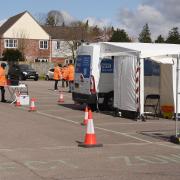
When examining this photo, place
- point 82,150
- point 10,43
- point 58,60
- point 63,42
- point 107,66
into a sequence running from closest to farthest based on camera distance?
point 82,150 → point 107,66 → point 10,43 → point 58,60 → point 63,42

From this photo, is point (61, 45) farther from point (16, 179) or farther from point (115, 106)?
point (16, 179)

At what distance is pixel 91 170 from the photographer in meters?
9.38

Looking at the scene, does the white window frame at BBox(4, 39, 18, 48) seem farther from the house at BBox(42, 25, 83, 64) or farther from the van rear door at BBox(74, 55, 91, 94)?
the van rear door at BBox(74, 55, 91, 94)

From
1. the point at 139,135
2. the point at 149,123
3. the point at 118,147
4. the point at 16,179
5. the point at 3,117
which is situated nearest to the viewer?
the point at 16,179

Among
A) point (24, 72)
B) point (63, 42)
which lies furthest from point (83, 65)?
point (63, 42)

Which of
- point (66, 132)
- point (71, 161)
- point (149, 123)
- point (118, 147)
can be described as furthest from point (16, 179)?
point (149, 123)

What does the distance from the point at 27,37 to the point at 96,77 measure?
6849 cm

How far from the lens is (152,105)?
19641mm

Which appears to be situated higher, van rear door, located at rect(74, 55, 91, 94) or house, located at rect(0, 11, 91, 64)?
house, located at rect(0, 11, 91, 64)

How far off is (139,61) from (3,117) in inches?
200

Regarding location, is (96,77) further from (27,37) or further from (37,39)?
(37,39)

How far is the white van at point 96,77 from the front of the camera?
21.0 m

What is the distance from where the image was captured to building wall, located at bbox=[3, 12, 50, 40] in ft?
285

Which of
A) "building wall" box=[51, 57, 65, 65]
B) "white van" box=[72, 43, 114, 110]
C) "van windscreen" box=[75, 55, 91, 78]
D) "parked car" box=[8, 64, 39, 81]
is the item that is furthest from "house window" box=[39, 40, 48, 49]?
"white van" box=[72, 43, 114, 110]
